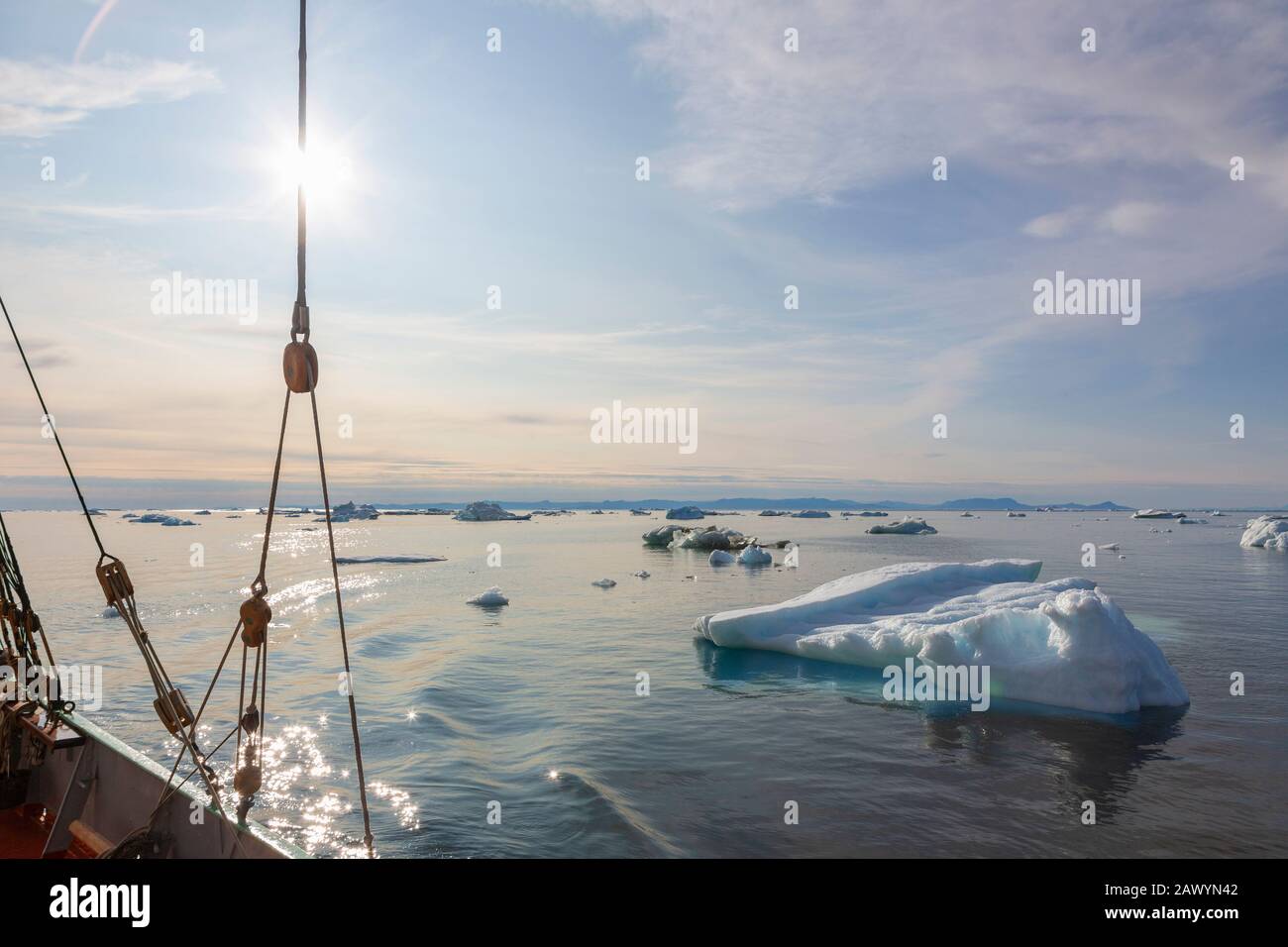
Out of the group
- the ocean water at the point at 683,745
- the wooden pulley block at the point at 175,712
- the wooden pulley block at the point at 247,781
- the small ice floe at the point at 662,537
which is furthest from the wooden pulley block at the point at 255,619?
the small ice floe at the point at 662,537

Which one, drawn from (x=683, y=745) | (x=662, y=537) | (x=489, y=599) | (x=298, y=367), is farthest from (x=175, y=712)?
(x=662, y=537)

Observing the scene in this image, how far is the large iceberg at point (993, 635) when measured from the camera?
12438mm

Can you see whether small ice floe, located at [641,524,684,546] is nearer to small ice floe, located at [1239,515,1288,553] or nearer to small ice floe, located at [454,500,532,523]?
small ice floe, located at [1239,515,1288,553]

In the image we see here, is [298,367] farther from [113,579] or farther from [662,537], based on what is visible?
[662,537]

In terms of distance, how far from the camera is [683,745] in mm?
11242

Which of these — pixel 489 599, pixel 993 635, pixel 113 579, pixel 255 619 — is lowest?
pixel 489 599

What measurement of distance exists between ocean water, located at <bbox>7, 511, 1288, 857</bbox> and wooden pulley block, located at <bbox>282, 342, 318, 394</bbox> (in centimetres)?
581

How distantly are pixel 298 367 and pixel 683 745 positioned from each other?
353 inches

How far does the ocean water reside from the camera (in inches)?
320

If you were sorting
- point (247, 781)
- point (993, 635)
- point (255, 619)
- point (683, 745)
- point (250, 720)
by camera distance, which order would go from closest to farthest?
point (255, 619), point (247, 781), point (250, 720), point (683, 745), point (993, 635)

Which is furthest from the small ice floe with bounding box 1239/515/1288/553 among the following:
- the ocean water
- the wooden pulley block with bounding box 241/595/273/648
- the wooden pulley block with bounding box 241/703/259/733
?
the wooden pulley block with bounding box 241/595/273/648
